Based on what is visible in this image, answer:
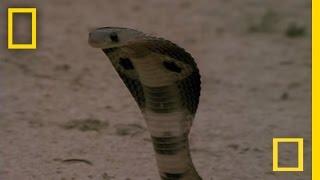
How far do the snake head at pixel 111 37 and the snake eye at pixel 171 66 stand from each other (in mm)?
333

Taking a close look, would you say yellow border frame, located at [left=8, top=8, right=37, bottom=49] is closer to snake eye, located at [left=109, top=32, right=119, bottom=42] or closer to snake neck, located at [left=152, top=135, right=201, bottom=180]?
snake neck, located at [left=152, top=135, right=201, bottom=180]

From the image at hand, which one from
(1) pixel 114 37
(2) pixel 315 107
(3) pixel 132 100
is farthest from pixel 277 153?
(1) pixel 114 37

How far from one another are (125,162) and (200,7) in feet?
15.3

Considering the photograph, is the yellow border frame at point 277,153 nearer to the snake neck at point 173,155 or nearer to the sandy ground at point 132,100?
the sandy ground at point 132,100

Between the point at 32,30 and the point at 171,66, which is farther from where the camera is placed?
the point at 32,30

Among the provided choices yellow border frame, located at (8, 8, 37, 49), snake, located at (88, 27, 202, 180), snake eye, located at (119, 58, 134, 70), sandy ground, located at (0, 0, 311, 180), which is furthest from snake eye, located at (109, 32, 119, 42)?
yellow border frame, located at (8, 8, 37, 49)

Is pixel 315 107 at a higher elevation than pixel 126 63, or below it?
below

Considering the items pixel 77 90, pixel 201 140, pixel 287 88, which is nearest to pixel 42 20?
pixel 77 90

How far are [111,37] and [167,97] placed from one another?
0.61 meters

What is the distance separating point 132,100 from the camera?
500 centimetres

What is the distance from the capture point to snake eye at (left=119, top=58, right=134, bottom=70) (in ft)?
9.39

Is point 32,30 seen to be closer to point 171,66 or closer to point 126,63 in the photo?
point 126,63

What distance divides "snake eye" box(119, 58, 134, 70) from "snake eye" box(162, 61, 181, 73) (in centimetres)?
18

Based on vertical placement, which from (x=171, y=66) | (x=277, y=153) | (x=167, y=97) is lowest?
(x=277, y=153)
